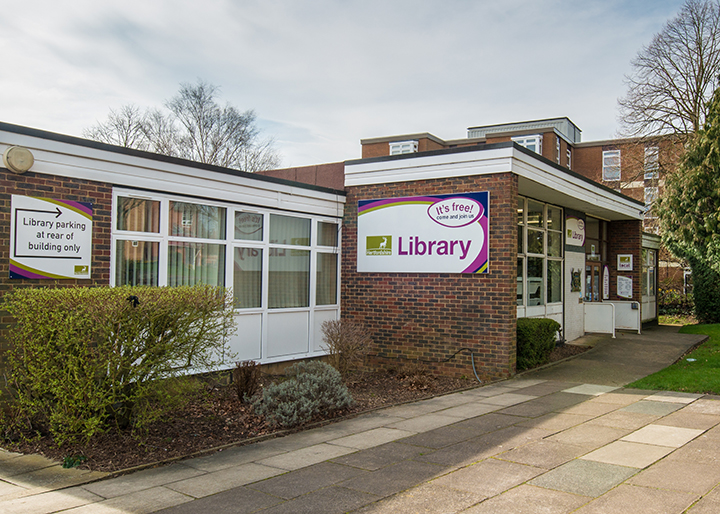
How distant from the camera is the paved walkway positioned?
4348 millimetres

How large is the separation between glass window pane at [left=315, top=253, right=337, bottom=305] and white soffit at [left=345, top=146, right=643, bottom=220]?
164cm

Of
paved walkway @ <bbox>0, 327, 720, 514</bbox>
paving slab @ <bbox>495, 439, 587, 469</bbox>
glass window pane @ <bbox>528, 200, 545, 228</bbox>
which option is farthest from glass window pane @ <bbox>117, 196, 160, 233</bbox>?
glass window pane @ <bbox>528, 200, 545, 228</bbox>

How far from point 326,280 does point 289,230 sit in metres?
1.43

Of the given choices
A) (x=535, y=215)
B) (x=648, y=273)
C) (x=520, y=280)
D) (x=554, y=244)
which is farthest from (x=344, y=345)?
(x=648, y=273)

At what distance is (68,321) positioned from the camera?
5.43m

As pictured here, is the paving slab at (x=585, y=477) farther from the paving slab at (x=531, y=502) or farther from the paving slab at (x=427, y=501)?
the paving slab at (x=427, y=501)

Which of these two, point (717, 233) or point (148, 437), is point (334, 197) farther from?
point (717, 233)

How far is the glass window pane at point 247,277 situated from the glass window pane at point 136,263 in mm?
1589

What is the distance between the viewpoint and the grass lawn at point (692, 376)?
8.89 meters

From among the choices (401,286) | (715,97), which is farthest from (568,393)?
(715,97)

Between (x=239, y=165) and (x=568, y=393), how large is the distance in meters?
27.8

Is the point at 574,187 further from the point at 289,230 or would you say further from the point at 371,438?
the point at 371,438

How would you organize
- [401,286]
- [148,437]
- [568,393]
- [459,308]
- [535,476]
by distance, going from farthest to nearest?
[401,286]
[459,308]
[568,393]
[148,437]
[535,476]

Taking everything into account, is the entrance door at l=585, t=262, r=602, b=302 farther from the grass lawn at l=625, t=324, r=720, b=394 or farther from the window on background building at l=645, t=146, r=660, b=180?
the window on background building at l=645, t=146, r=660, b=180
